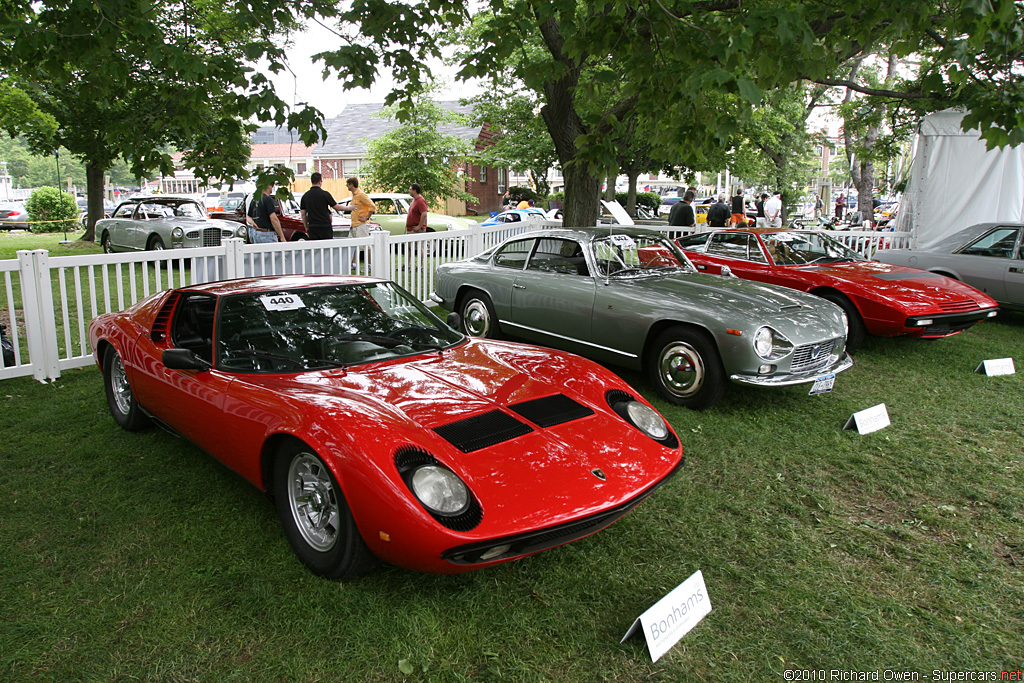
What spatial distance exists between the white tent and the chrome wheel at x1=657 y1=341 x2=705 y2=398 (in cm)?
1009

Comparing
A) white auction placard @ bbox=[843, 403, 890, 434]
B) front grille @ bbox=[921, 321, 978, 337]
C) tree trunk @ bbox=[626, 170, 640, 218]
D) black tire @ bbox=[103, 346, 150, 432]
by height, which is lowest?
white auction placard @ bbox=[843, 403, 890, 434]

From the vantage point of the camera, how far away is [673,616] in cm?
264

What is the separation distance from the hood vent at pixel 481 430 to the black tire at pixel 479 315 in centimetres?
405

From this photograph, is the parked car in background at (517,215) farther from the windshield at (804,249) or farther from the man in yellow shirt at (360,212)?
the windshield at (804,249)

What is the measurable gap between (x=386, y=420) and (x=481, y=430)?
426mm

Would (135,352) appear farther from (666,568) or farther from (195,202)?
(195,202)

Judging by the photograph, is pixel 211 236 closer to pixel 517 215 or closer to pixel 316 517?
pixel 316 517

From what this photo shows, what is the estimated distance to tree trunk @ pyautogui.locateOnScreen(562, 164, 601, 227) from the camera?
10.0 meters

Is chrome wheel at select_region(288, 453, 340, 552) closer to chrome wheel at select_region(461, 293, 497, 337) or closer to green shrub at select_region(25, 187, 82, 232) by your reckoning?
chrome wheel at select_region(461, 293, 497, 337)

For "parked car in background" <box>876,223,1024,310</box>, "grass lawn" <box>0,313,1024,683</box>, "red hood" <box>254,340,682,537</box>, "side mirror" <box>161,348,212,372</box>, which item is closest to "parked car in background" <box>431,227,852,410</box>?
"grass lawn" <box>0,313,1024,683</box>

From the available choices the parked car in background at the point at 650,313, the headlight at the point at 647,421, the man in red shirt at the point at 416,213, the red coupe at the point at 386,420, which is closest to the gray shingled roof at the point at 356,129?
the man in red shirt at the point at 416,213

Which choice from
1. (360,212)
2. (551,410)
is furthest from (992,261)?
(360,212)

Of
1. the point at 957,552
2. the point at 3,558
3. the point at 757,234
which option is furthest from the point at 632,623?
the point at 757,234

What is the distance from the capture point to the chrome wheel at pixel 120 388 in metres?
4.60
